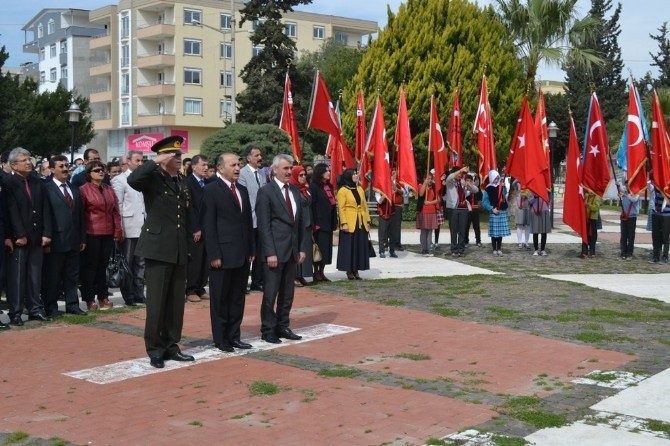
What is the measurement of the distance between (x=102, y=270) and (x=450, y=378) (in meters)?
5.60

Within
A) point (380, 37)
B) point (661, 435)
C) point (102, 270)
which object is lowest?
point (661, 435)

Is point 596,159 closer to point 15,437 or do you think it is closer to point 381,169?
point 381,169

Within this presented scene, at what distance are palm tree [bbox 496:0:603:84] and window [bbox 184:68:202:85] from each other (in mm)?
36332

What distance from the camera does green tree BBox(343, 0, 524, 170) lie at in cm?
3519

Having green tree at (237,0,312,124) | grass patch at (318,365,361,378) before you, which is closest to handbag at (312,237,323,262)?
grass patch at (318,365,361,378)

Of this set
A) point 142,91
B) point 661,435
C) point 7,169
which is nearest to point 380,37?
point 7,169

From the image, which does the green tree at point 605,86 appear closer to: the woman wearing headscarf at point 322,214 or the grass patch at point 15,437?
the woman wearing headscarf at point 322,214

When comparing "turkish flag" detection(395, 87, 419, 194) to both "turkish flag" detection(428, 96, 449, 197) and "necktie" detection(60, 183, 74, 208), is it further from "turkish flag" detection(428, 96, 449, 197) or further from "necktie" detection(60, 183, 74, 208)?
"necktie" detection(60, 183, 74, 208)

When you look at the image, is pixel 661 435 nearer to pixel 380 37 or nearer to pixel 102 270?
pixel 102 270

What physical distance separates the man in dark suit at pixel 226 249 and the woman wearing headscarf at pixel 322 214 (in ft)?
17.9

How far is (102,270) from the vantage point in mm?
11914

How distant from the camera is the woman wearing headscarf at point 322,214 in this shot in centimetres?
1477

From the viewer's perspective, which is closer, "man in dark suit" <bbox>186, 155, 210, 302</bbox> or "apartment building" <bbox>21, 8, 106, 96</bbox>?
"man in dark suit" <bbox>186, 155, 210, 302</bbox>

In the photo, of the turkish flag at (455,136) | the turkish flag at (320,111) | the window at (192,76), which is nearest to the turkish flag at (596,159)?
the turkish flag at (455,136)
